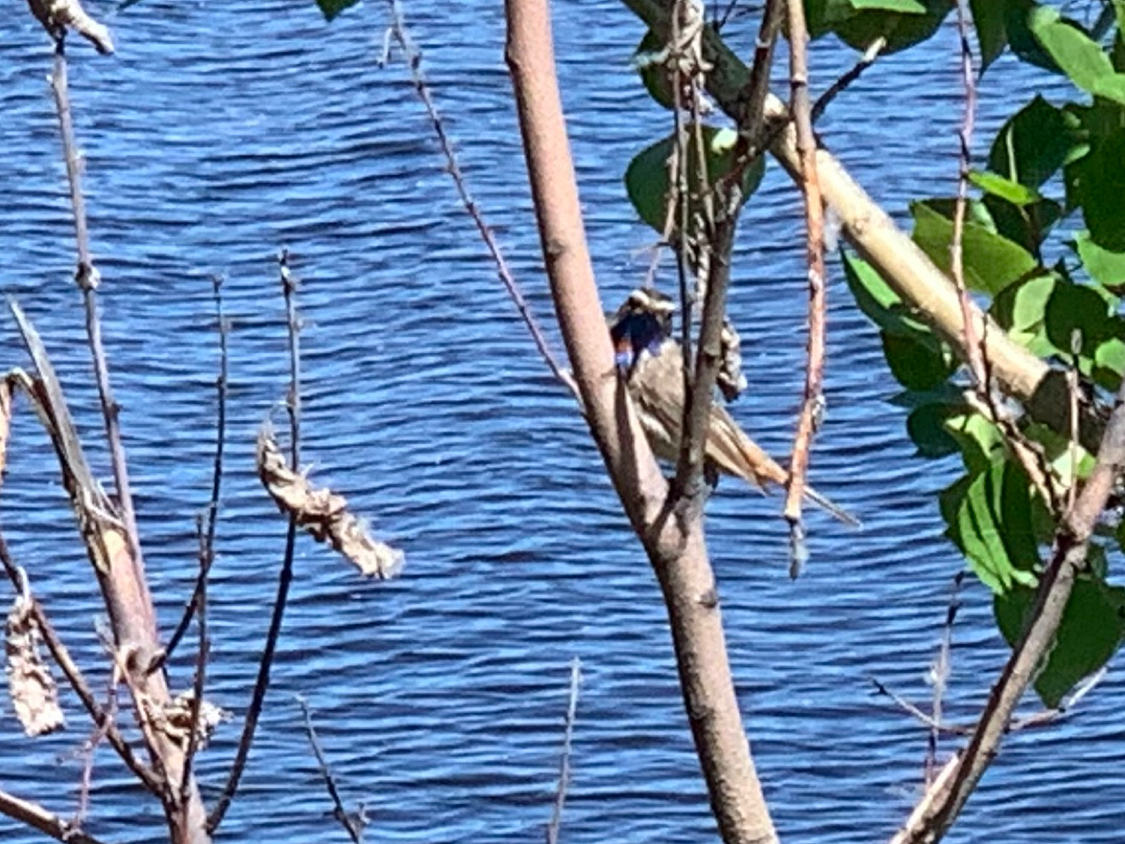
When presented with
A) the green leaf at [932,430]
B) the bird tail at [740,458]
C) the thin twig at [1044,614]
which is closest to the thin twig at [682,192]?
the thin twig at [1044,614]

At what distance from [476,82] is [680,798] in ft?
9.63

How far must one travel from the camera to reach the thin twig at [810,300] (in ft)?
4.40

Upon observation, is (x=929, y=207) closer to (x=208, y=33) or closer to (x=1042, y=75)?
(x=1042, y=75)

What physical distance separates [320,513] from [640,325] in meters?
1.76

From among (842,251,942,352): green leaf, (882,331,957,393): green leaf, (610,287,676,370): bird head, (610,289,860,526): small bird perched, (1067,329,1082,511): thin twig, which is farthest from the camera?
(610,289,860,526): small bird perched

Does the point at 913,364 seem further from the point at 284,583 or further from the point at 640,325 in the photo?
the point at 640,325

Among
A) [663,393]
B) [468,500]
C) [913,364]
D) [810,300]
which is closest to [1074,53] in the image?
[913,364]

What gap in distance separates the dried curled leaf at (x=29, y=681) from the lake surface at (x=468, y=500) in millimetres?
3457

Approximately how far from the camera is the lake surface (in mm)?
5516

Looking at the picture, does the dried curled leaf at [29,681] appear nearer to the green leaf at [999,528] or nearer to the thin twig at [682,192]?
the thin twig at [682,192]

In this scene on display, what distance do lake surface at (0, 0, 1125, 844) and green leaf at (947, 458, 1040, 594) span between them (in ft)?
11.0

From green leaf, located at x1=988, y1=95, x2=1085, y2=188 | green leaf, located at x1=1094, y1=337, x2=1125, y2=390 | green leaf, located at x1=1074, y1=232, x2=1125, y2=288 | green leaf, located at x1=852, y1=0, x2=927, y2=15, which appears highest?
green leaf, located at x1=852, y1=0, x2=927, y2=15

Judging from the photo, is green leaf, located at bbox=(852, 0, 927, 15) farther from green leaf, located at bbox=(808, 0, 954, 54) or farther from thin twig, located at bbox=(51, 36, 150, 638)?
thin twig, located at bbox=(51, 36, 150, 638)

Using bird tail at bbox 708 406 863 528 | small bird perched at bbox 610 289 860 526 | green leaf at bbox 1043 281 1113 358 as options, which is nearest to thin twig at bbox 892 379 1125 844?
green leaf at bbox 1043 281 1113 358
